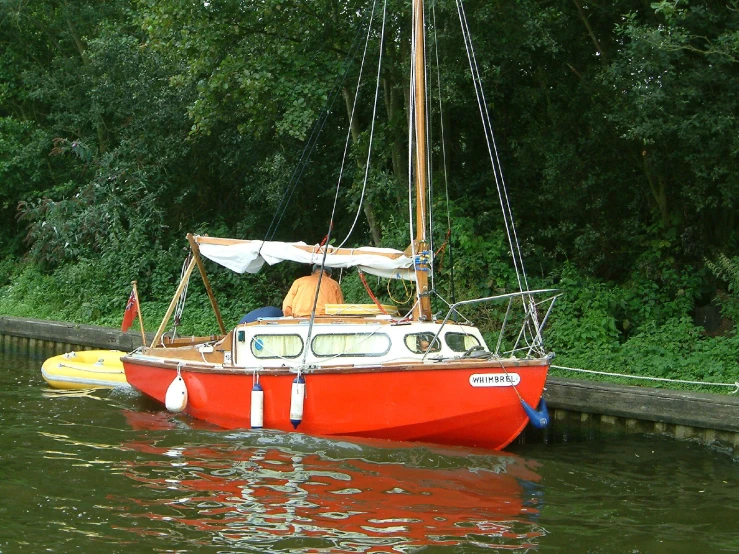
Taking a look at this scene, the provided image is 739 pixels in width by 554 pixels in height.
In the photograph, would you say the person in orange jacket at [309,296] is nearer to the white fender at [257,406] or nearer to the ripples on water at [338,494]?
the white fender at [257,406]

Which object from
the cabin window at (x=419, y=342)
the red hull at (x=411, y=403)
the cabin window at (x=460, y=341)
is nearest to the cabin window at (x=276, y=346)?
the red hull at (x=411, y=403)

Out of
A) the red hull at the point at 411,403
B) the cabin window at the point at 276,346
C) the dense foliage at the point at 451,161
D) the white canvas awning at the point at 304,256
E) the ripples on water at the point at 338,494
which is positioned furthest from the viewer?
the dense foliage at the point at 451,161

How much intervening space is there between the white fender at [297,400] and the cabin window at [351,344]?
650 millimetres

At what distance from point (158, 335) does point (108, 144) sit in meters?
14.4

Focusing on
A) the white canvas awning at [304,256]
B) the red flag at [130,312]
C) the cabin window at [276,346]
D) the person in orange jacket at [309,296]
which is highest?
the white canvas awning at [304,256]

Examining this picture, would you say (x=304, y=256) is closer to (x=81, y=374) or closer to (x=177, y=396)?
(x=177, y=396)

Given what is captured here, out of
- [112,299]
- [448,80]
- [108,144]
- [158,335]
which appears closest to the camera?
[158,335]

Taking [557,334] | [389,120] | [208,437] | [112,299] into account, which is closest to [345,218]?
[389,120]

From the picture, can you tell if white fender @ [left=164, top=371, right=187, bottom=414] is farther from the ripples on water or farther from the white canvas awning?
the white canvas awning

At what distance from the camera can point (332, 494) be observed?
33.9 feet

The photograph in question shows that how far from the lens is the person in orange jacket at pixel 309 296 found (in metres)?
14.0

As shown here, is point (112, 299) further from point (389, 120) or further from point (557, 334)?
point (557, 334)

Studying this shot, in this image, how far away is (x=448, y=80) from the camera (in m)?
17.1

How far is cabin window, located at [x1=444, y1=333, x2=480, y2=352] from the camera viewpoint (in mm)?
12797
